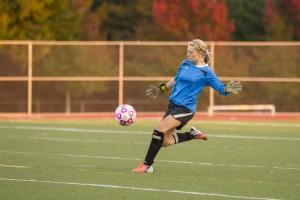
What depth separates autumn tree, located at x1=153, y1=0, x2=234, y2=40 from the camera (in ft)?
139

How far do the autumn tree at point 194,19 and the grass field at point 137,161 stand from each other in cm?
1944

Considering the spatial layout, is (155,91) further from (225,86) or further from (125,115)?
(225,86)

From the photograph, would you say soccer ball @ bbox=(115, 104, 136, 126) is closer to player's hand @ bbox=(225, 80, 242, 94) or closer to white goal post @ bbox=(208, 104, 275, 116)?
player's hand @ bbox=(225, 80, 242, 94)

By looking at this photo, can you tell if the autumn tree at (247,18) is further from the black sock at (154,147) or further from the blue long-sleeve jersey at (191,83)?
the black sock at (154,147)

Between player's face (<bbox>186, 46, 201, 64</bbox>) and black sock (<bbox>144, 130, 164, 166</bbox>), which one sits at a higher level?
player's face (<bbox>186, 46, 201, 64</bbox>)

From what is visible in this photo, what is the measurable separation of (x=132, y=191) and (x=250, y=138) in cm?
986

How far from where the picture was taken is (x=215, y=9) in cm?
4216

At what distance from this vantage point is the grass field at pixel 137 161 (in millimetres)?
10484

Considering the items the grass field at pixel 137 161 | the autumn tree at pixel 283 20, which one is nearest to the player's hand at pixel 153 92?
the grass field at pixel 137 161

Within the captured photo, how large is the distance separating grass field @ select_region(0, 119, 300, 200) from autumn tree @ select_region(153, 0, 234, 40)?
63.8 ft

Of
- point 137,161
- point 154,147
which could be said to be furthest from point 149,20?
point 154,147

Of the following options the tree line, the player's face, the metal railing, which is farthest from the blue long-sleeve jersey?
the tree line

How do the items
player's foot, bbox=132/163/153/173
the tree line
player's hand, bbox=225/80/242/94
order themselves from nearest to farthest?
player's hand, bbox=225/80/242/94
player's foot, bbox=132/163/153/173
the tree line

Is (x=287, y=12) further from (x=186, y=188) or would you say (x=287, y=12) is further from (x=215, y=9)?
(x=186, y=188)
